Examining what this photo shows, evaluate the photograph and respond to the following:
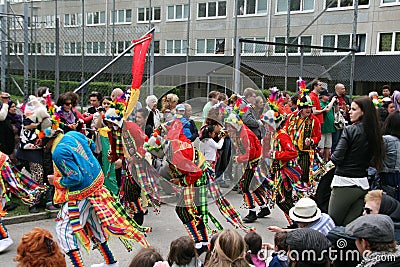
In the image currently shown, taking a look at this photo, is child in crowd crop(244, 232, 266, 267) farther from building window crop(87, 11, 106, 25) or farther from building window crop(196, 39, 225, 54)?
building window crop(87, 11, 106, 25)

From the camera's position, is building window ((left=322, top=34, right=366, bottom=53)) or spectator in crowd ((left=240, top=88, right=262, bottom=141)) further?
building window ((left=322, top=34, right=366, bottom=53))

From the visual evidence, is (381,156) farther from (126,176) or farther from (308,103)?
(126,176)

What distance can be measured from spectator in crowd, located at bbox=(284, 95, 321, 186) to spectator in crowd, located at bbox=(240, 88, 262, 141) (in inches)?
23.8

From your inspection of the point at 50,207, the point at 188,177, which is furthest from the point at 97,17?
the point at 188,177

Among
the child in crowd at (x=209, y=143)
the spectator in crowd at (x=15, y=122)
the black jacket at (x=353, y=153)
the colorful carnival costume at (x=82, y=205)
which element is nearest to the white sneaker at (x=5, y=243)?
the colorful carnival costume at (x=82, y=205)

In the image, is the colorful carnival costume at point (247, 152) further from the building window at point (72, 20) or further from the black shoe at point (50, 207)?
the building window at point (72, 20)

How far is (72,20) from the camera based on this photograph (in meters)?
29.0

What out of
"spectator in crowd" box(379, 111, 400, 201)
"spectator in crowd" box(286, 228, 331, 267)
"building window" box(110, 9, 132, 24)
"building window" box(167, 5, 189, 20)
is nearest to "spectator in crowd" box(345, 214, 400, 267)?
"spectator in crowd" box(286, 228, 331, 267)

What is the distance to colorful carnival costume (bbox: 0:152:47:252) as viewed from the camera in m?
5.60

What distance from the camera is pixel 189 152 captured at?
17.3 feet

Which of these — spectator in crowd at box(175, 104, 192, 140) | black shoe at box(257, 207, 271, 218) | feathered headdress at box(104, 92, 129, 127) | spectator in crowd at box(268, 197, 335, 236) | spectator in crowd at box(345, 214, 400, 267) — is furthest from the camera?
black shoe at box(257, 207, 271, 218)

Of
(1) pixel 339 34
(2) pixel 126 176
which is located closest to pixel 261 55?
(1) pixel 339 34

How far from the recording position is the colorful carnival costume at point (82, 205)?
456cm

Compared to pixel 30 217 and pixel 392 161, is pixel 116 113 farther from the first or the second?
pixel 392 161
